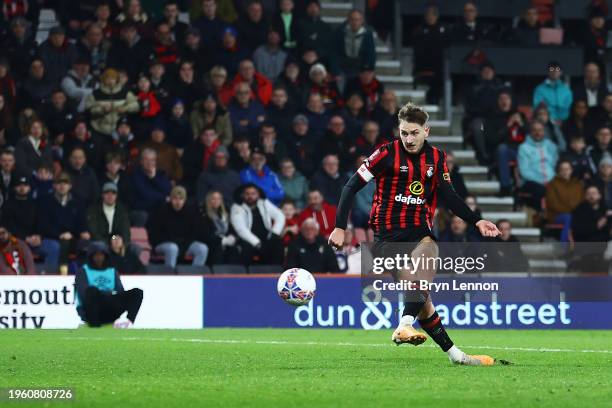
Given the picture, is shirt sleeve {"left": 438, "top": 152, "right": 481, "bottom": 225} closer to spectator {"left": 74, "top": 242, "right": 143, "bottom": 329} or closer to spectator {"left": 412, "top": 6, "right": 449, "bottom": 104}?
spectator {"left": 74, "top": 242, "right": 143, "bottom": 329}

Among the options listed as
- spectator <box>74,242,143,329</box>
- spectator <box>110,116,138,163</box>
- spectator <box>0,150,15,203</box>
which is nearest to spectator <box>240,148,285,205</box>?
spectator <box>110,116,138,163</box>

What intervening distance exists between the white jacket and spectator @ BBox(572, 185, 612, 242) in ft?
16.0

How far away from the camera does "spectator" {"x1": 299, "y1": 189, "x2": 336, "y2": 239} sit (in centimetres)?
2133

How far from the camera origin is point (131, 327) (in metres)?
19.5

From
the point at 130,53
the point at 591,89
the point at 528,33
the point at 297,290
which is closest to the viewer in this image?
the point at 297,290

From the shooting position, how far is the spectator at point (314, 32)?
24484 millimetres

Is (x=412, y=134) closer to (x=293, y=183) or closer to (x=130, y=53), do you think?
(x=293, y=183)

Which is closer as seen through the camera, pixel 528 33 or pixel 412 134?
pixel 412 134

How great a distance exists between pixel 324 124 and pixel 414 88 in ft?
11.7

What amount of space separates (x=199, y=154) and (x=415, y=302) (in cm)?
1174

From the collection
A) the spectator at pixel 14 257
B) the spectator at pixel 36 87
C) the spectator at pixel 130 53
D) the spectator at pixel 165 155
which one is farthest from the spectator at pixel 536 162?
the spectator at pixel 14 257

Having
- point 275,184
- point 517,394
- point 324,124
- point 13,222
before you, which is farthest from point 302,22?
point 517,394

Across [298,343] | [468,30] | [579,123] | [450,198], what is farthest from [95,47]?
[450,198]

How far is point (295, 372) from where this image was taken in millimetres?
10539
